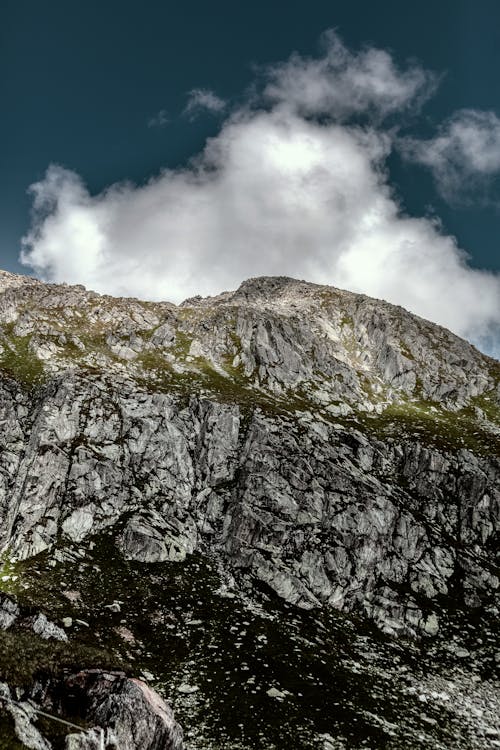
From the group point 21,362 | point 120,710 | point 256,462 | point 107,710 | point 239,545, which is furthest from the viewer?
point 21,362

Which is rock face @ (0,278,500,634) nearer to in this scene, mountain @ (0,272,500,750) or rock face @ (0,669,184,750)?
mountain @ (0,272,500,750)

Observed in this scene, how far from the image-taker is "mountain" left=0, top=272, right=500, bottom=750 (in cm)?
2236

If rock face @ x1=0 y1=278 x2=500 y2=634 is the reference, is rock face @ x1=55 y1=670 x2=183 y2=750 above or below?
below

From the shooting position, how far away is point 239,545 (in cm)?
4494

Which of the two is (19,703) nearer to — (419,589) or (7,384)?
(419,589)

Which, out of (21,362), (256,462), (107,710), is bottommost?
(107,710)

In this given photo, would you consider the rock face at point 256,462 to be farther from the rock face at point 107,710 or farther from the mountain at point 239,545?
the rock face at point 107,710

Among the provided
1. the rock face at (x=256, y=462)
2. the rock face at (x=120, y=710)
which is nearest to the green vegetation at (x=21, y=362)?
the rock face at (x=256, y=462)

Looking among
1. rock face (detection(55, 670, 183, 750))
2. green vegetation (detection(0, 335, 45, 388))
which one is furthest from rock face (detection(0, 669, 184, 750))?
green vegetation (detection(0, 335, 45, 388))

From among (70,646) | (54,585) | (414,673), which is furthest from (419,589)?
(70,646)

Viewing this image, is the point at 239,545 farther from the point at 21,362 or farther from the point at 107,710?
the point at 21,362

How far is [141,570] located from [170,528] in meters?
6.95

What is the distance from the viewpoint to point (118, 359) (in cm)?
7694

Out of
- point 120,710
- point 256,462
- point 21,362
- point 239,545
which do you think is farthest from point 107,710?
point 21,362
